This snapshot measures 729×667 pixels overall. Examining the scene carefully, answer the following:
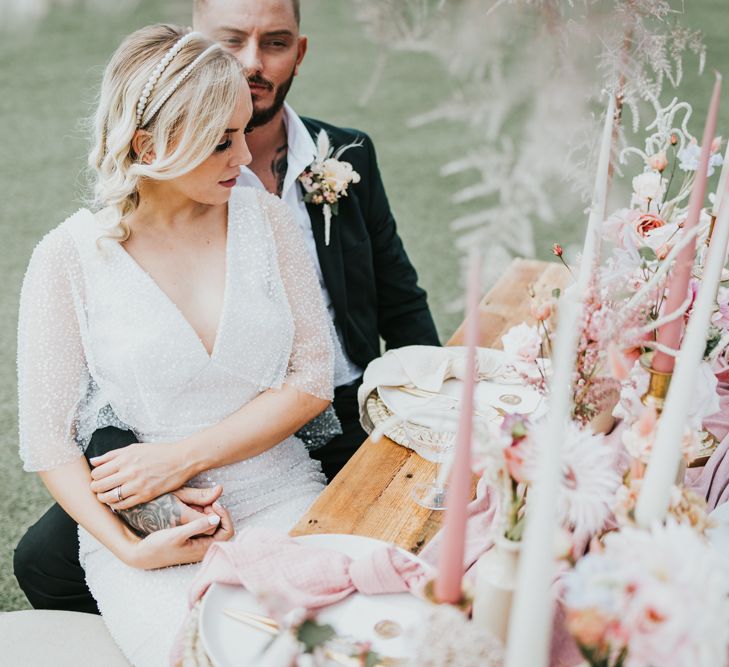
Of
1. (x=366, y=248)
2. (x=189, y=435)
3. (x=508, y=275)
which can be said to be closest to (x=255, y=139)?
(x=366, y=248)

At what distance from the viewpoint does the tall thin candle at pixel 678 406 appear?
0.71 metres

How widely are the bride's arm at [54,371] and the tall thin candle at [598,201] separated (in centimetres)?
96

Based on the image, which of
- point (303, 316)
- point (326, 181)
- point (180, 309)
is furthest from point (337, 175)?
point (180, 309)

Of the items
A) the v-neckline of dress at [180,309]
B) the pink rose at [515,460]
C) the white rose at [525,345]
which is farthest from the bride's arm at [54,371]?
the pink rose at [515,460]

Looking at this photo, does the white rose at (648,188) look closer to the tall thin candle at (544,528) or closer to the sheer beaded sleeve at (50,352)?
the tall thin candle at (544,528)

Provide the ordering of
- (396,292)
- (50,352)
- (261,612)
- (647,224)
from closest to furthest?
1. (261,612)
2. (647,224)
3. (50,352)
4. (396,292)

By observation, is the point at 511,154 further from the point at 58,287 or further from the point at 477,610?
the point at 58,287

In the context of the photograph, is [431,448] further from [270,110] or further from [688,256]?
[270,110]

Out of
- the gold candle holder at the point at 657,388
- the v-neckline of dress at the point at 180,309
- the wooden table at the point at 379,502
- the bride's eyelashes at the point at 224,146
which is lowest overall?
the wooden table at the point at 379,502

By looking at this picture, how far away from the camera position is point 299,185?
82.1 inches

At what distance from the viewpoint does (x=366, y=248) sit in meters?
2.14

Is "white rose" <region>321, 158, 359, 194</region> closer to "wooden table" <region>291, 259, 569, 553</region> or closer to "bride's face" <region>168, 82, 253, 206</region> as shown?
"bride's face" <region>168, 82, 253, 206</region>

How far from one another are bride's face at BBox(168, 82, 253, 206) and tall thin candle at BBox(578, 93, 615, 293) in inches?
31.1

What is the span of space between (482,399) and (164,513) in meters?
0.59
